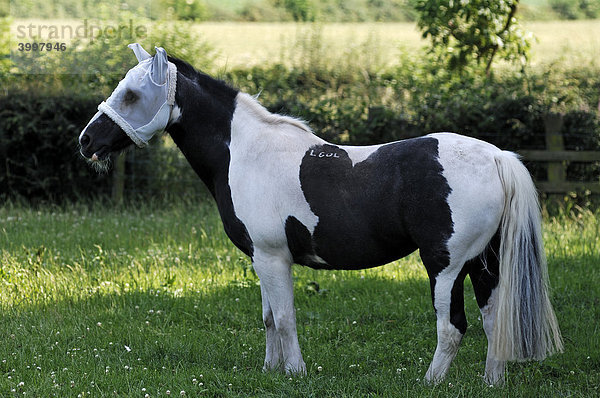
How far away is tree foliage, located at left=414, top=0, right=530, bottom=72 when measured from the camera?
34.2 feet

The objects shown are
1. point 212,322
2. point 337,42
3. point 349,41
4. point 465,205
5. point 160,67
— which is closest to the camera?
point 465,205

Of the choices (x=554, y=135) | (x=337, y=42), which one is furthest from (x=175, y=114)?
(x=337, y=42)

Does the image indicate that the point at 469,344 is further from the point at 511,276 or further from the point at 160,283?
the point at 160,283

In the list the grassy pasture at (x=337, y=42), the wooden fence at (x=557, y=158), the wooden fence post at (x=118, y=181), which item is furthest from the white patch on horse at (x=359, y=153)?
the grassy pasture at (x=337, y=42)

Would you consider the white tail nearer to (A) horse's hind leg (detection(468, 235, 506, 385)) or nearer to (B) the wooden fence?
(A) horse's hind leg (detection(468, 235, 506, 385))

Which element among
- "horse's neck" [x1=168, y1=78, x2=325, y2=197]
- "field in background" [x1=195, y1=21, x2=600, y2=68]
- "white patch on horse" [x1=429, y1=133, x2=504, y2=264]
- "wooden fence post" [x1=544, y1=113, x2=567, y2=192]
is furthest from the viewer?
"field in background" [x1=195, y1=21, x2=600, y2=68]

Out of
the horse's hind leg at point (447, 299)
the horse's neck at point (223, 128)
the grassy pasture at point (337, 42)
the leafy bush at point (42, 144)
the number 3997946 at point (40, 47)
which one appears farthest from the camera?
the grassy pasture at point (337, 42)

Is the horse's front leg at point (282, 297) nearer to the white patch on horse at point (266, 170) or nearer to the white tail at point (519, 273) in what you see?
the white patch on horse at point (266, 170)

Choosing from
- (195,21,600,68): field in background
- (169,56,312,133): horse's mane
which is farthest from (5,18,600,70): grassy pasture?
(169,56,312,133): horse's mane

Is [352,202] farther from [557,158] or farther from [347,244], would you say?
[557,158]

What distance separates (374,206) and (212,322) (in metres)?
2.22

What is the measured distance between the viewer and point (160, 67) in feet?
14.0

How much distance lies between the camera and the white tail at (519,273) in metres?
3.86

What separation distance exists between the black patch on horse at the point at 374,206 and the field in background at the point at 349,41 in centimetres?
1025
